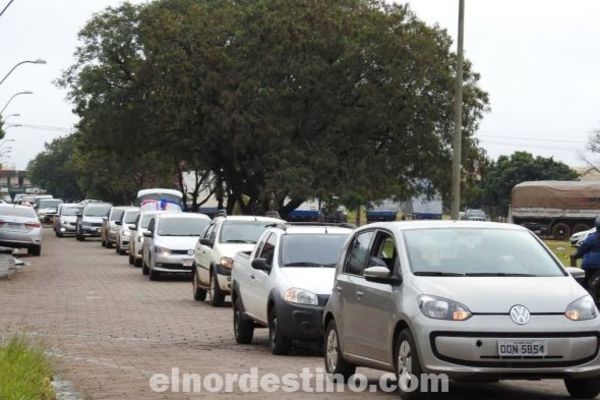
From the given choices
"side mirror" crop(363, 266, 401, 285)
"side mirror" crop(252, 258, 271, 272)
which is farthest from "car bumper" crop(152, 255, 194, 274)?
"side mirror" crop(363, 266, 401, 285)

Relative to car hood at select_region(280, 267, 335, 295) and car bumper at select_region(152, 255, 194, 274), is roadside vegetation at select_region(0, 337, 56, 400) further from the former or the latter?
car bumper at select_region(152, 255, 194, 274)

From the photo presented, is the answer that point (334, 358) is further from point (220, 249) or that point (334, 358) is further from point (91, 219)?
point (91, 219)

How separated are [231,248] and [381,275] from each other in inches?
506

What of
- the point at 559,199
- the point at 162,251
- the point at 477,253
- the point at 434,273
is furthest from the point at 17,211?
the point at 559,199

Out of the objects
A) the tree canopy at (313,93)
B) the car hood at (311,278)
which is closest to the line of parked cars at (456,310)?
the car hood at (311,278)

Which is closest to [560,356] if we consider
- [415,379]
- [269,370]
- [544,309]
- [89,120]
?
[544,309]

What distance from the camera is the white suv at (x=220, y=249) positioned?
23094 millimetres

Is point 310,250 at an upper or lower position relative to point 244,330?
upper

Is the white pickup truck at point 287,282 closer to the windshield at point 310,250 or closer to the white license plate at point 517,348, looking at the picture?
the windshield at point 310,250

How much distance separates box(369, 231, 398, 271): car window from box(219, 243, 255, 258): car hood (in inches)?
455

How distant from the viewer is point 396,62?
5412cm

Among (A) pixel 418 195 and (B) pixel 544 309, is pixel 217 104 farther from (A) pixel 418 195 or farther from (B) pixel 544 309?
(B) pixel 544 309

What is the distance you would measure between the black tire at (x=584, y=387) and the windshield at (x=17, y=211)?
33.6 metres

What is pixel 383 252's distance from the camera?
11.6 metres
